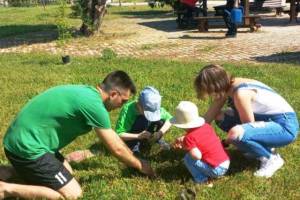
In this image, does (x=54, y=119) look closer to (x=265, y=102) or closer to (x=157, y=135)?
(x=157, y=135)

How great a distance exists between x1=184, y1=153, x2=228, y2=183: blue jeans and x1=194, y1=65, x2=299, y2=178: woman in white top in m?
0.33

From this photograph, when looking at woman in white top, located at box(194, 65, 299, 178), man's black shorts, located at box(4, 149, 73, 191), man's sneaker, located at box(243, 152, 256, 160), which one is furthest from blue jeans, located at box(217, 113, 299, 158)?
man's black shorts, located at box(4, 149, 73, 191)

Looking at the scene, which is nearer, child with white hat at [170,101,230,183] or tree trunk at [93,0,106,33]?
child with white hat at [170,101,230,183]

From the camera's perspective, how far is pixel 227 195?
4438 mm

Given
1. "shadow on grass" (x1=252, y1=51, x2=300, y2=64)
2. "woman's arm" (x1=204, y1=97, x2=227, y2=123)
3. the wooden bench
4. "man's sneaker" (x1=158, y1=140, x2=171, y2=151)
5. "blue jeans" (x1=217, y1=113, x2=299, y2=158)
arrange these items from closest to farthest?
"blue jeans" (x1=217, y1=113, x2=299, y2=158) < "woman's arm" (x1=204, y1=97, x2=227, y2=123) < "man's sneaker" (x1=158, y1=140, x2=171, y2=151) < "shadow on grass" (x1=252, y1=51, x2=300, y2=64) < the wooden bench

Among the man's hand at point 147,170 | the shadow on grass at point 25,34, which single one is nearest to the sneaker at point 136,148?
the man's hand at point 147,170

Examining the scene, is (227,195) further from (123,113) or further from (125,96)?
(123,113)

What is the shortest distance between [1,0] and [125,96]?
47.3 metres

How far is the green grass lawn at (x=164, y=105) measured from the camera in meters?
4.54

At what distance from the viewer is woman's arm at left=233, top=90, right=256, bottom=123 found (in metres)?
4.57

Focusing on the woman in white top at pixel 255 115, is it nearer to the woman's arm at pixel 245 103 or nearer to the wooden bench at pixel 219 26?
the woman's arm at pixel 245 103

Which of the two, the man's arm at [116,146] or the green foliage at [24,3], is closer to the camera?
the man's arm at [116,146]

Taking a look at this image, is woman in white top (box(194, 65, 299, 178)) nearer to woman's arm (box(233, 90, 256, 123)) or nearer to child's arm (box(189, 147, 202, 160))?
woman's arm (box(233, 90, 256, 123))

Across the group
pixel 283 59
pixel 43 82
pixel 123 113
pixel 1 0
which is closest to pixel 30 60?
pixel 43 82
